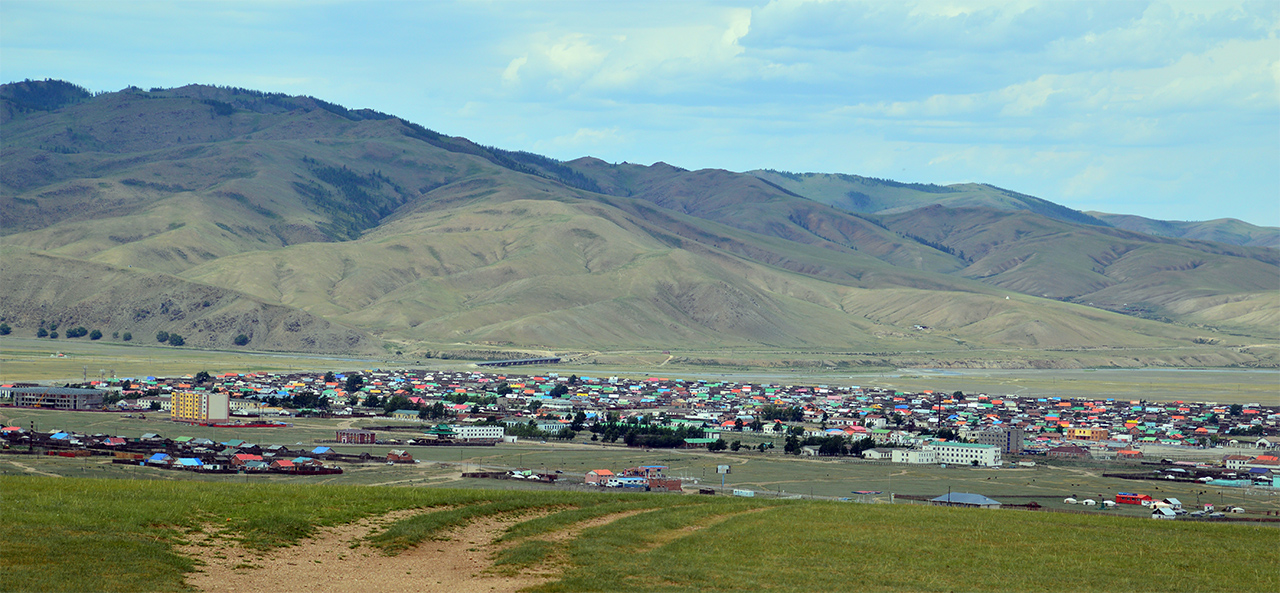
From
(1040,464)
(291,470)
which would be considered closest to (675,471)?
(291,470)

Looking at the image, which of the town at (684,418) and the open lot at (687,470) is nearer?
the open lot at (687,470)

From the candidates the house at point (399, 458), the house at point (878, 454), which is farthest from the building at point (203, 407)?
the house at point (878, 454)

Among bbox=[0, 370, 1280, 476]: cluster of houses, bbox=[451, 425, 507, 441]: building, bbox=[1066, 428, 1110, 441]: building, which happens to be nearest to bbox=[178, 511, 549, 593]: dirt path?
bbox=[0, 370, 1280, 476]: cluster of houses

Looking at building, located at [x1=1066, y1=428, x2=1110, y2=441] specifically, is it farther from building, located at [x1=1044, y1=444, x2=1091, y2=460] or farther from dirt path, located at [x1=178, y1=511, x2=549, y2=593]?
dirt path, located at [x1=178, y1=511, x2=549, y2=593]

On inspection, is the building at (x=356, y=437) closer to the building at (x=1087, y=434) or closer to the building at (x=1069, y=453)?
the building at (x=1069, y=453)

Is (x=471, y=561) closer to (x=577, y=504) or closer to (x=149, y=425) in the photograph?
(x=577, y=504)

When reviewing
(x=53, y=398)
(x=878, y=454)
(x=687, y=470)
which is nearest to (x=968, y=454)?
A: (x=878, y=454)

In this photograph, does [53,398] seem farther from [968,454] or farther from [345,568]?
[345,568]
